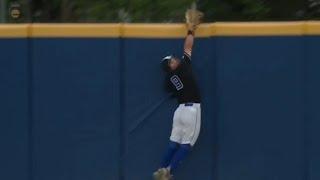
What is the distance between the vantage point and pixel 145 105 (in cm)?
1080

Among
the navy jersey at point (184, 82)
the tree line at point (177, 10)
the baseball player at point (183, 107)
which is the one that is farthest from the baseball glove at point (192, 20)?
the tree line at point (177, 10)

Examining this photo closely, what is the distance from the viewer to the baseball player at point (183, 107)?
412 inches

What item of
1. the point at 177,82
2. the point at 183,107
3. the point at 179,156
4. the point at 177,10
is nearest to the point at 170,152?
the point at 179,156

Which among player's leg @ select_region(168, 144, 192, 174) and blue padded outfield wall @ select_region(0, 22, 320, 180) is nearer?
player's leg @ select_region(168, 144, 192, 174)

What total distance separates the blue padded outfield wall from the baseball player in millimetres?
191

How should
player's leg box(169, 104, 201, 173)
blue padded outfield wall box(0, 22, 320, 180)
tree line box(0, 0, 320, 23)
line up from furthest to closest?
tree line box(0, 0, 320, 23), blue padded outfield wall box(0, 22, 320, 180), player's leg box(169, 104, 201, 173)

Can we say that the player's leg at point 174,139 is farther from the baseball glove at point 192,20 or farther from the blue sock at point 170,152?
the baseball glove at point 192,20

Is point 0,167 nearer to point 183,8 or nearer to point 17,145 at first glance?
point 17,145

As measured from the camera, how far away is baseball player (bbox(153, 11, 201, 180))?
1048cm

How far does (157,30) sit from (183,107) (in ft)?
3.42

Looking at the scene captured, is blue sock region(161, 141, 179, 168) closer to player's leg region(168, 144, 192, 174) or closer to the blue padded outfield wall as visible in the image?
player's leg region(168, 144, 192, 174)

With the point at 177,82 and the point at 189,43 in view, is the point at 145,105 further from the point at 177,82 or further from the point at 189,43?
the point at 189,43

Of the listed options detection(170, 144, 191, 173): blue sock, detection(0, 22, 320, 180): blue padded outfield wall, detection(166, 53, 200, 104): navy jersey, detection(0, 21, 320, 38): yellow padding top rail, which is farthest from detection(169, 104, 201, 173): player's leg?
detection(0, 21, 320, 38): yellow padding top rail

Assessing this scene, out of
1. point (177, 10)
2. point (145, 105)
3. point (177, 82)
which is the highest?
point (177, 10)
